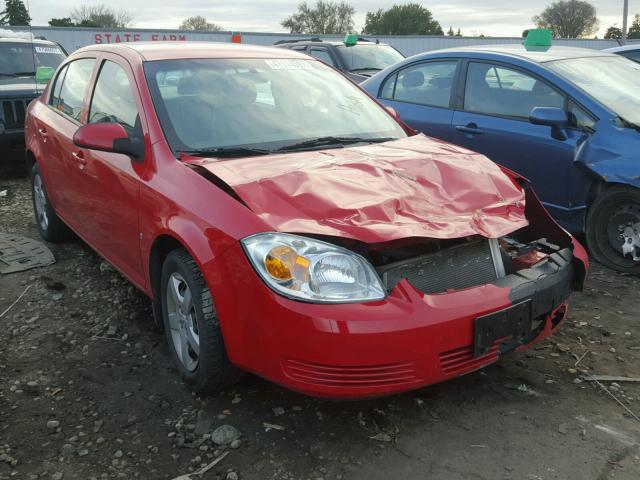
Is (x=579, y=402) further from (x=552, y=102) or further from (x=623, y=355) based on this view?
(x=552, y=102)

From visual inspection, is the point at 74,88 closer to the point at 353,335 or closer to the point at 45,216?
the point at 45,216

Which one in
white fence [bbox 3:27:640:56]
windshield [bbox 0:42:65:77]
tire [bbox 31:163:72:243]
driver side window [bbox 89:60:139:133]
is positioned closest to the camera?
driver side window [bbox 89:60:139:133]

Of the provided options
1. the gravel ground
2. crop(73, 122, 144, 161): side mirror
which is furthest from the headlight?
crop(73, 122, 144, 161): side mirror

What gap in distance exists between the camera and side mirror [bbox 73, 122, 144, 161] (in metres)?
3.16

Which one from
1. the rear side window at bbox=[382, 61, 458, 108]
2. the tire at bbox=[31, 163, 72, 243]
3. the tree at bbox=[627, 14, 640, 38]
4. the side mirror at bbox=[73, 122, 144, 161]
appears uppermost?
the tree at bbox=[627, 14, 640, 38]

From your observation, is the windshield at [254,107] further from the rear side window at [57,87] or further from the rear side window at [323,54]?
the rear side window at [323,54]

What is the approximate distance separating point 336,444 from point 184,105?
A: 189 cm

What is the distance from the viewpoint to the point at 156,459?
2539 mm

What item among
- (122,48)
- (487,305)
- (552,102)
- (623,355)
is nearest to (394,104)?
(552,102)

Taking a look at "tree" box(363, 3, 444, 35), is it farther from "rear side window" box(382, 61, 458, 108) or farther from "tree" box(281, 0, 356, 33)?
"rear side window" box(382, 61, 458, 108)

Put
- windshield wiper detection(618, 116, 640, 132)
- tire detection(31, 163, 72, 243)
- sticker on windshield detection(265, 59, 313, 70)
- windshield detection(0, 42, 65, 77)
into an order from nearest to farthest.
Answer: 1. sticker on windshield detection(265, 59, 313, 70)
2. windshield wiper detection(618, 116, 640, 132)
3. tire detection(31, 163, 72, 243)
4. windshield detection(0, 42, 65, 77)

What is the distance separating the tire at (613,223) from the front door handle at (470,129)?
45.6 inches

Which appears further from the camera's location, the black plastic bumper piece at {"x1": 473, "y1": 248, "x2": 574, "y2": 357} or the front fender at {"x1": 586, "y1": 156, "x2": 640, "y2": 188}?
the front fender at {"x1": 586, "y1": 156, "x2": 640, "y2": 188}

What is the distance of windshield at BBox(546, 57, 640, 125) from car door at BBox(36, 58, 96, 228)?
139 inches
